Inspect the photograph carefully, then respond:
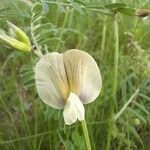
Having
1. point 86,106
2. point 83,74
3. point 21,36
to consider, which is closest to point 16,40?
point 21,36

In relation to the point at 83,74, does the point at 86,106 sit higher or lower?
lower

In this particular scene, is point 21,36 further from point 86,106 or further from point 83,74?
point 86,106

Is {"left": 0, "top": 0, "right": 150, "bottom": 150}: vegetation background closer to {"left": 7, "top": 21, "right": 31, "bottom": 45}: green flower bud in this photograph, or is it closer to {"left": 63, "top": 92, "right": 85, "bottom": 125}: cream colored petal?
{"left": 7, "top": 21, "right": 31, "bottom": 45}: green flower bud

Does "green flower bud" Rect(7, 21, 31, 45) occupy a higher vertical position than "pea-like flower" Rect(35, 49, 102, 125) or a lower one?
higher

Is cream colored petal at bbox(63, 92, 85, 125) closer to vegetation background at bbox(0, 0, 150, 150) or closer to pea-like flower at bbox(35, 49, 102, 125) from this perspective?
pea-like flower at bbox(35, 49, 102, 125)

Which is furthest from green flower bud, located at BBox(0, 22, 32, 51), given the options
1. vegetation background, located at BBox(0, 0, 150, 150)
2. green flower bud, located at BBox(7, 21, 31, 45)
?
vegetation background, located at BBox(0, 0, 150, 150)

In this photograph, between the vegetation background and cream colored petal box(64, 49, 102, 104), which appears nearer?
cream colored petal box(64, 49, 102, 104)

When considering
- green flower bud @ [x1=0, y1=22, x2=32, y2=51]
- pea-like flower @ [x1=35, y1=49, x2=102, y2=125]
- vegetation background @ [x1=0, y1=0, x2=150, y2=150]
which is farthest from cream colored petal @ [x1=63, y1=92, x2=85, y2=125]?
vegetation background @ [x1=0, y1=0, x2=150, y2=150]

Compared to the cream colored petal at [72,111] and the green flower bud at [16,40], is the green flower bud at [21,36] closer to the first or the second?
the green flower bud at [16,40]
